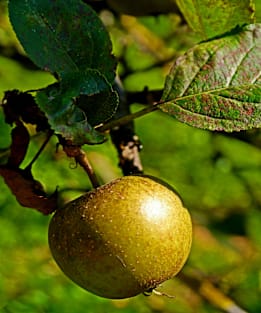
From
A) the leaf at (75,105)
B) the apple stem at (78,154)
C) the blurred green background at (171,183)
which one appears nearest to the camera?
the leaf at (75,105)

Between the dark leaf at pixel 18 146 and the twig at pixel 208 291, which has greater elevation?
the dark leaf at pixel 18 146

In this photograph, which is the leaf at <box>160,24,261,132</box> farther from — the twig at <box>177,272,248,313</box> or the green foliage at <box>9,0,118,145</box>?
the twig at <box>177,272,248,313</box>

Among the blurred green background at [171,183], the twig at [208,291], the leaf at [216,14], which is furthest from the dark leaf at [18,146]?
the twig at [208,291]

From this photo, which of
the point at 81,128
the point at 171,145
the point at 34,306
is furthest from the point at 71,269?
the point at 171,145

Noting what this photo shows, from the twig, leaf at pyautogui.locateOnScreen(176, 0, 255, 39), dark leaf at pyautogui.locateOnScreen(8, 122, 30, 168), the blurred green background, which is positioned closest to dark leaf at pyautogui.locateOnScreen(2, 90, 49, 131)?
dark leaf at pyautogui.locateOnScreen(8, 122, 30, 168)

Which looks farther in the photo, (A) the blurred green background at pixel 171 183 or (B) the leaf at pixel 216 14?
(A) the blurred green background at pixel 171 183

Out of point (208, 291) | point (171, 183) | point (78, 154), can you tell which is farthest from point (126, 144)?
point (171, 183)

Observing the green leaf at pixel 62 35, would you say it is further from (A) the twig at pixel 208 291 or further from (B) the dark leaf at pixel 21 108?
(A) the twig at pixel 208 291
